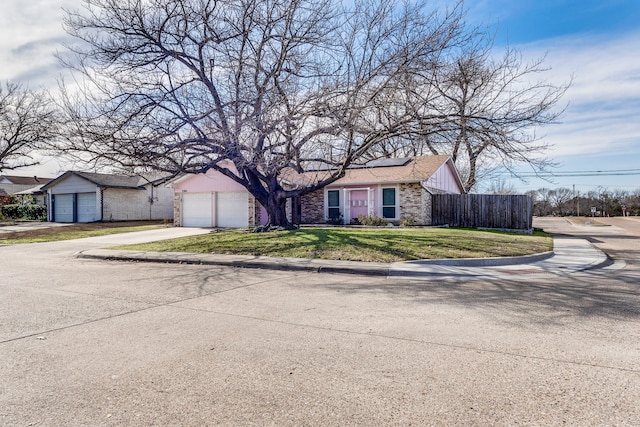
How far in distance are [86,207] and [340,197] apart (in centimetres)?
1953

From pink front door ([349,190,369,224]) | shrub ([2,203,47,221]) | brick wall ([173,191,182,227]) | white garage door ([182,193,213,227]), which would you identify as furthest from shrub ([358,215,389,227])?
shrub ([2,203,47,221])

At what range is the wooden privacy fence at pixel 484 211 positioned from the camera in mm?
22859

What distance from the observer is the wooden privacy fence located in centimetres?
2286

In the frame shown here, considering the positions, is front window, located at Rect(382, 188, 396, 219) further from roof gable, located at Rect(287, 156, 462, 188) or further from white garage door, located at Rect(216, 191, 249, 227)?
white garage door, located at Rect(216, 191, 249, 227)

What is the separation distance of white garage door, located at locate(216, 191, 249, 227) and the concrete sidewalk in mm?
10689

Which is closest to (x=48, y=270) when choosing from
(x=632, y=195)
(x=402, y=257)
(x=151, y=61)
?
(x=151, y=61)

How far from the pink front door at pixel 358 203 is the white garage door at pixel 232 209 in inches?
230

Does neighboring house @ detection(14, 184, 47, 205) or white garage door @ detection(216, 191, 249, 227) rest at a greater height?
neighboring house @ detection(14, 184, 47, 205)

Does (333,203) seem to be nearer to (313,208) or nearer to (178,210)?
(313,208)

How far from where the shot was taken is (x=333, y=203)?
2412cm

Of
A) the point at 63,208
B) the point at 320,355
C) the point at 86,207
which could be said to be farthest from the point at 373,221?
the point at 63,208

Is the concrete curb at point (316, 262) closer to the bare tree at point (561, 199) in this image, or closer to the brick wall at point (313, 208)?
the brick wall at point (313, 208)

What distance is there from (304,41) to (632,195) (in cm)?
7880

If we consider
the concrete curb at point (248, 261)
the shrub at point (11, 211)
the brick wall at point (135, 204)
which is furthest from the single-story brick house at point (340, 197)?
the shrub at point (11, 211)
